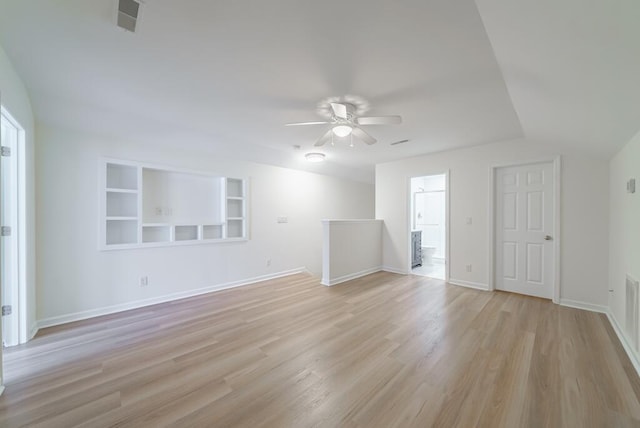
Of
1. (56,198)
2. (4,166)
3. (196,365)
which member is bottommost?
(196,365)

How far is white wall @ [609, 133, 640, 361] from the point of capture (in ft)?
7.08

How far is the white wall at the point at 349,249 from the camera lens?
436cm

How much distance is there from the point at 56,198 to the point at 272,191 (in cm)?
303

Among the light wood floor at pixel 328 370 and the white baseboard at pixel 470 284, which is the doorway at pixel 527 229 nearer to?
the white baseboard at pixel 470 284

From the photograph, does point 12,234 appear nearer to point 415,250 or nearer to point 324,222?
point 324,222

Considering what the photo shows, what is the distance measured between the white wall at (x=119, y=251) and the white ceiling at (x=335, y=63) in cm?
39

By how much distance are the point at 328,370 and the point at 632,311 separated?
2742 millimetres

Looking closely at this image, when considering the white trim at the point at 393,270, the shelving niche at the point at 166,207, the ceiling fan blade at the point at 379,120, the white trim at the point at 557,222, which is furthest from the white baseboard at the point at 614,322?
the shelving niche at the point at 166,207

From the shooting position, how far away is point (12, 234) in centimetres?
232

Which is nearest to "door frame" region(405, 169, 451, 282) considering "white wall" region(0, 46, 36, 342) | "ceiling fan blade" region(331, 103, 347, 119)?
"ceiling fan blade" region(331, 103, 347, 119)

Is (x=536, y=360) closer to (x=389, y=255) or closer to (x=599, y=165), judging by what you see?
(x=599, y=165)

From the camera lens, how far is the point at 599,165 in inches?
122

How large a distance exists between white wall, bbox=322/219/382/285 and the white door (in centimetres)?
218

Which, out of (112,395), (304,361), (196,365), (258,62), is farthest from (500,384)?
(258,62)
